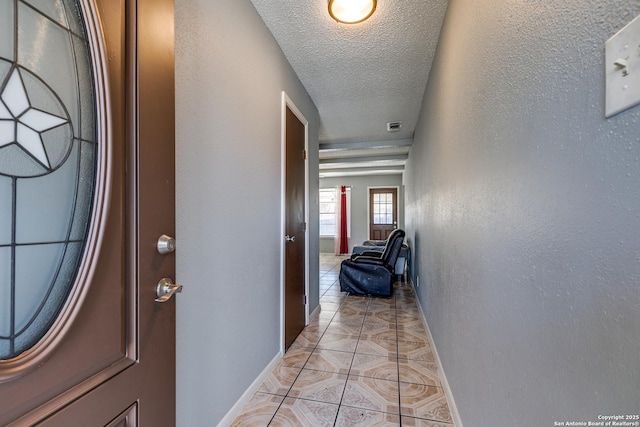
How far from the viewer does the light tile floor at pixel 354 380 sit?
166 cm

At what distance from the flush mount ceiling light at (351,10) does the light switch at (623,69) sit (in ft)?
5.05

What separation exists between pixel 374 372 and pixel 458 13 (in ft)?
7.76

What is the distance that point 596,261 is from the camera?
1.70 feet

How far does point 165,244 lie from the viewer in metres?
0.82

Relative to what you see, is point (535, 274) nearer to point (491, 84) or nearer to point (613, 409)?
point (613, 409)

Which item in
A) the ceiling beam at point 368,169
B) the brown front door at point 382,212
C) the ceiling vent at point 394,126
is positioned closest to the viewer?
the ceiling vent at point 394,126

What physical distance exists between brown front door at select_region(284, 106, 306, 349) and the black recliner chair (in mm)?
1497

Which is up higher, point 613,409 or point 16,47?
point 16,47

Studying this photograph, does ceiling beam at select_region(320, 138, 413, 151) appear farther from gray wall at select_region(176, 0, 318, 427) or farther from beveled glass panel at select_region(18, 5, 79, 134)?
beveled glass panel at select_region(18, 5, 79, 134)

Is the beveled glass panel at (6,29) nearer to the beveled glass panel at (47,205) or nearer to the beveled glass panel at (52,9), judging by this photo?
the beveled glass panel at (52,9)

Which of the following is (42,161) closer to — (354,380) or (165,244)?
(165,244)

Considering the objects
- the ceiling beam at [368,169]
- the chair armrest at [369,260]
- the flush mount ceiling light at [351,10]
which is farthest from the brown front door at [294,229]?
the ceiling beam at [368,169]

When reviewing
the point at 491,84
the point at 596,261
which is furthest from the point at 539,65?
the point at 596,261

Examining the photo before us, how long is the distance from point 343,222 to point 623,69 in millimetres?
8304
